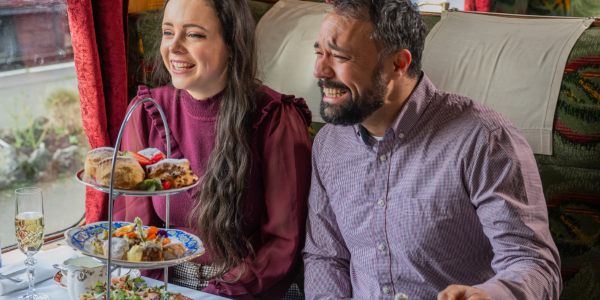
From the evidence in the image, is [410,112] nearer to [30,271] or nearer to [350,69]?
[350,69]

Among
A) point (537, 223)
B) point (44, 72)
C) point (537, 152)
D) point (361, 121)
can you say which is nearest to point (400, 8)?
point (361, 121)

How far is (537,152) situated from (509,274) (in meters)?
0.97

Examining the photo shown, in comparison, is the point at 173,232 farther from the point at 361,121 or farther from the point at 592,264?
the point at 592,264

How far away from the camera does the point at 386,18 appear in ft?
4.83

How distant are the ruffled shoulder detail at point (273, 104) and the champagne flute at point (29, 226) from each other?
0.70 m

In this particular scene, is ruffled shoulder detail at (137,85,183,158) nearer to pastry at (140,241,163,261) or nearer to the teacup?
the teacup

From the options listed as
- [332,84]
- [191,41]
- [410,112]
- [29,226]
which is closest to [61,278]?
[29,226]

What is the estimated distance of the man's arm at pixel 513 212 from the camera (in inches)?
51.6

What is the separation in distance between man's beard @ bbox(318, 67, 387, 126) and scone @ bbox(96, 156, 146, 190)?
2.16ft

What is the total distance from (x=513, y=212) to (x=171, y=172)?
0.86m

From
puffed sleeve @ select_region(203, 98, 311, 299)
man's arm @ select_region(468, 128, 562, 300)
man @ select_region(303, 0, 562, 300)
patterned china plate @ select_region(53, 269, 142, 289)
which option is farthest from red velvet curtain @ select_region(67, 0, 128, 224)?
man's arm @ select_region(468, 128, 562, 300)

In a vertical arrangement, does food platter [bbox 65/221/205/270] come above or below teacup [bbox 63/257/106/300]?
above

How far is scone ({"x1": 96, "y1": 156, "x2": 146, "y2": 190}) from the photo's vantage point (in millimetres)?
995

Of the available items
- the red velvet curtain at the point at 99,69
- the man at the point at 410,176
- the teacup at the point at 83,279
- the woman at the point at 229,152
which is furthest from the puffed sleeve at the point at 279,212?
the red velvet curtain at the point at 99,69
